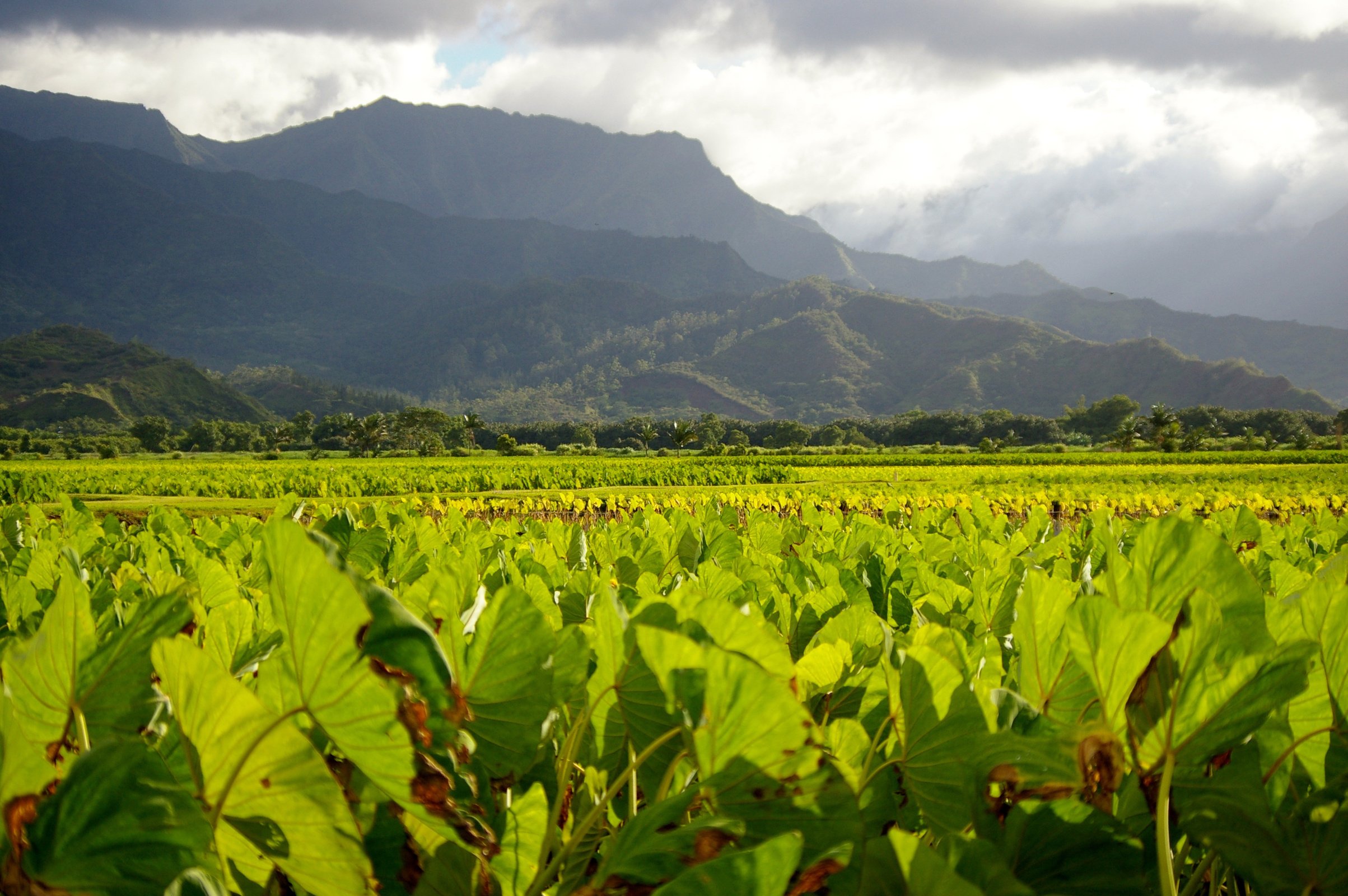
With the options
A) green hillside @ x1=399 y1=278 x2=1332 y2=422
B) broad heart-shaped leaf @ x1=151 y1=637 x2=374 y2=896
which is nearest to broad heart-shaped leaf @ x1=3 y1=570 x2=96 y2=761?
broad heart-shaped leaf @ x1=151 y1=637 x2=374 y2=896

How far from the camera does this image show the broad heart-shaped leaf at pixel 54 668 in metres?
0.61

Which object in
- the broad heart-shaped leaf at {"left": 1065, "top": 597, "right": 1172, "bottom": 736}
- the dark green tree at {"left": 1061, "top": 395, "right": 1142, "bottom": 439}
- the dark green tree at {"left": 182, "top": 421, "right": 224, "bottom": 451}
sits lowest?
the dark green tree at {"left": 182, "top": 421, "right": 224, "bottom": 451}

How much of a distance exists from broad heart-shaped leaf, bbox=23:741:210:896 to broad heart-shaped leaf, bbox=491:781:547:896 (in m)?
0.25

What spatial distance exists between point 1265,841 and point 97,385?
430ft

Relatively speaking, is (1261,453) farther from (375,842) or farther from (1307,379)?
(1307,379)

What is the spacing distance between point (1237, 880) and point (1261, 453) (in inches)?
1846

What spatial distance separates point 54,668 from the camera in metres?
0.62

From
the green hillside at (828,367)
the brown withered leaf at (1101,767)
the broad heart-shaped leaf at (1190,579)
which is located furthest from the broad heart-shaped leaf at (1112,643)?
the green hillside at (828,367)

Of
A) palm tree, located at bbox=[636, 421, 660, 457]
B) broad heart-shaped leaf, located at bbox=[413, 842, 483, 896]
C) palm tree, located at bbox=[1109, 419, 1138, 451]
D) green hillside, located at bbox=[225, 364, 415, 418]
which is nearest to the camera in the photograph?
broad heart-shaped leaf, located at bbox=[413, 842, 483, 896]

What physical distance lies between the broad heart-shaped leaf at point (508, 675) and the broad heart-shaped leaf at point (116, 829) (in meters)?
0.22

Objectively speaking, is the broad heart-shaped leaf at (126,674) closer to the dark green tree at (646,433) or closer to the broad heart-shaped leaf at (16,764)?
the broad heart-shaped leaf at (16,764)

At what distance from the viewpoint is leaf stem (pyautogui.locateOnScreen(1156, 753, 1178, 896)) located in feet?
1.81

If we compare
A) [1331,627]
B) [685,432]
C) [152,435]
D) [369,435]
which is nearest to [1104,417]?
[685,432]

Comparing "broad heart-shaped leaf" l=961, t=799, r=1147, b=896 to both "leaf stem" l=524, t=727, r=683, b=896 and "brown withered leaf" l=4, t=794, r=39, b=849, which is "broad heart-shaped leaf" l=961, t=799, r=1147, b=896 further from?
"brown withered leaf" l=4, t=794, r=39, b=849
